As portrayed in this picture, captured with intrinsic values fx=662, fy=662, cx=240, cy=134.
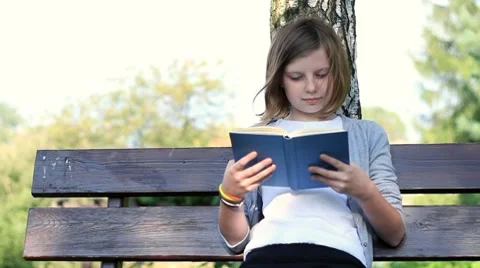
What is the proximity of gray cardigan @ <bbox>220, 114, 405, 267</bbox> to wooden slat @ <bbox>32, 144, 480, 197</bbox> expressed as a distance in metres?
0.22

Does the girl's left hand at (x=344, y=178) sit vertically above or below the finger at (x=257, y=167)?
below

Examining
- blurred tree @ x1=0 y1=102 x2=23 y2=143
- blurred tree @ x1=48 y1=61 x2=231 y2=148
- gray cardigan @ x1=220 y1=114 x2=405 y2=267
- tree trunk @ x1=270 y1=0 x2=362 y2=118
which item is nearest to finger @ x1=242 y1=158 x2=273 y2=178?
gray cardigan @ x1=220 y1=114 x2=405 y2=267

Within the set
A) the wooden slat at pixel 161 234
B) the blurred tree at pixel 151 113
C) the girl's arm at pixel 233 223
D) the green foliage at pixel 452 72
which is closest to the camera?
the girl's arm at pixel 233 223

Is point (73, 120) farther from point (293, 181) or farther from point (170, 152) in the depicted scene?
point (293, 181)

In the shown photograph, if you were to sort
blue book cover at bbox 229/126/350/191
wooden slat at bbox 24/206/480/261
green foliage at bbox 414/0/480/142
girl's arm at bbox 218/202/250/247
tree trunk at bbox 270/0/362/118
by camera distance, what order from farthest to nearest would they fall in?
green foliage at bbox 414/0/480/142 → tree trunk at bbox 270/0/362/118 → wooden slat at bbox 24/206/480/261 → girl's arm at bbox 218/202/250/247 → blue book cover at bbox 229/126/350/191

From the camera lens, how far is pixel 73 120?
9.07m

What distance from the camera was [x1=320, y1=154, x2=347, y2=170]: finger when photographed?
Answer: 137cm

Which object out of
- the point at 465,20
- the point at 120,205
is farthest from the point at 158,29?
the point at 120,205

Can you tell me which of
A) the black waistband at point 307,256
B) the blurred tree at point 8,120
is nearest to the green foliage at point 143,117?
the blurred tree at point 8,120

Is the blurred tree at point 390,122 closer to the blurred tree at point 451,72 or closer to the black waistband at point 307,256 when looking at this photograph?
the blurred tree at point 451,72

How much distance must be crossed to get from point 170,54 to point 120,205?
26.8 ft

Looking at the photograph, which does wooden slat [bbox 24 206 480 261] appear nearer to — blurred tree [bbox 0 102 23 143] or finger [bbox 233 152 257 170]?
finger [bbox 233 152 257 170]

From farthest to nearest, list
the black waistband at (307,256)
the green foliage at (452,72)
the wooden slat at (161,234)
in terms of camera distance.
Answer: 1. the green foliage at (452,72)
2. the wooden slat at (161,234)
3. the black waistband at (307,256)

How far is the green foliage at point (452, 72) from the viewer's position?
285 inches
